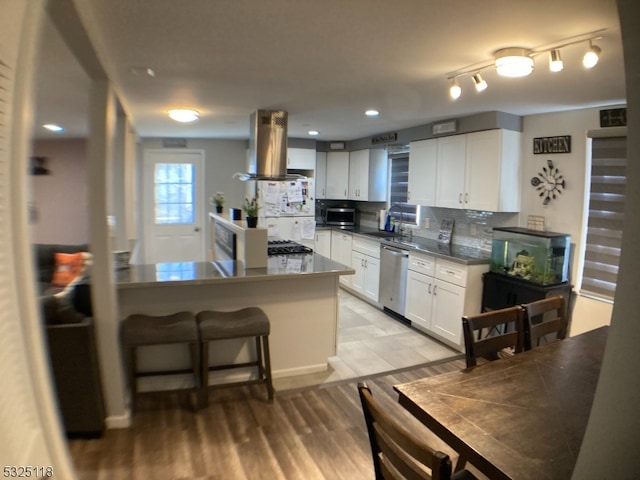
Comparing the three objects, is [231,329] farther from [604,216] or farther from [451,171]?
Result: [604,216]

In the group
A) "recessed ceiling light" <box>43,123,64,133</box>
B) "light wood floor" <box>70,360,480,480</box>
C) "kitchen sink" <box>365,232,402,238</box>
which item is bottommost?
"light wood floor" <box>70,360,480,480</box>

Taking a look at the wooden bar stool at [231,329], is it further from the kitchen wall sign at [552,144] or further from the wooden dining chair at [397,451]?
the kitchen wall sign at [552,144]

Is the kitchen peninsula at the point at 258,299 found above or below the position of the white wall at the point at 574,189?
below

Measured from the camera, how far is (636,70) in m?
0.64

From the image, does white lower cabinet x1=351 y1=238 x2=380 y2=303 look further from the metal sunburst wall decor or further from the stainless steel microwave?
the metal sunburst wall decor

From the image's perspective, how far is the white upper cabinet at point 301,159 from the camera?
6.03 meters

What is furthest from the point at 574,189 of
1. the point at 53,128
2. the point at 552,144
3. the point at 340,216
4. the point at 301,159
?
the point at 53,128

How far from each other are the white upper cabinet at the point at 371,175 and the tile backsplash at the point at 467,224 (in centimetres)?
88

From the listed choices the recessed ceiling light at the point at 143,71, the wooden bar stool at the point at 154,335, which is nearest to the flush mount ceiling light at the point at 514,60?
the recessed ceiling light at the point at 143,71

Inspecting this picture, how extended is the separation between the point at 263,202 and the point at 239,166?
4.16 feet

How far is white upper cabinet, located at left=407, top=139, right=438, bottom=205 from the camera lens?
457 cm

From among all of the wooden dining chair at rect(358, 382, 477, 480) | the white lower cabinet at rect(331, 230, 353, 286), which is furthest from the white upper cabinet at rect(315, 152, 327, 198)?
the wooden dining chair at rect(358, 382, 477, 480)

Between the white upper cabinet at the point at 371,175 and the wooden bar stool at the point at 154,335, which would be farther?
the white upper cabinet at the point at 371,175

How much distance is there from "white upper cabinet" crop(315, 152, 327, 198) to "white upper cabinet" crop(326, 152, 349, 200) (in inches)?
2.1
